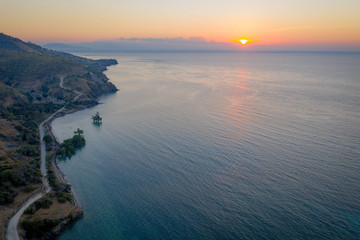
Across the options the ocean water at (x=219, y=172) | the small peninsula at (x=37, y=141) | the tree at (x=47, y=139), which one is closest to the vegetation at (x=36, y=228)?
the small peninsula at (x=37, y=141)

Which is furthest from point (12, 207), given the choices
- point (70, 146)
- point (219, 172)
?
point (219, 172)

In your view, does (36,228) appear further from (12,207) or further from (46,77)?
(46,77)

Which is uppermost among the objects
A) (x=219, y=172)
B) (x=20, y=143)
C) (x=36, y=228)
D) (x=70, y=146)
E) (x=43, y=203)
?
(x=219, y=172)

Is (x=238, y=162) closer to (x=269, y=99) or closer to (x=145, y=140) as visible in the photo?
(x=145, y=140)

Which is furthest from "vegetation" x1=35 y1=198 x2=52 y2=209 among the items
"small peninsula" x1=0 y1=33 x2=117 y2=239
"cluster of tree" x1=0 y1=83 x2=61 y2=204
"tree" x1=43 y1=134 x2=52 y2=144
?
"tree" x1=43 y1=134 x2=52 y2=144

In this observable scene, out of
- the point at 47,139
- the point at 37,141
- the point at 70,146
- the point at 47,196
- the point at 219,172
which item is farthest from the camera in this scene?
the point at 47,139
